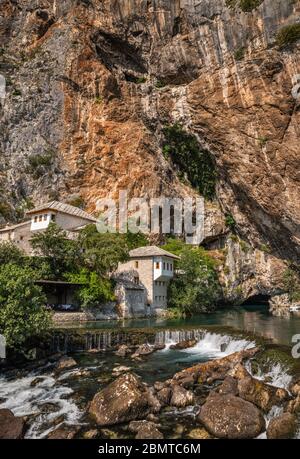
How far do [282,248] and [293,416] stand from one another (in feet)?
114

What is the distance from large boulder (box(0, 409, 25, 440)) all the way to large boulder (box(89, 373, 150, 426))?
95.6 inches

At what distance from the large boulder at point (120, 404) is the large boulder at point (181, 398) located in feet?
3.68

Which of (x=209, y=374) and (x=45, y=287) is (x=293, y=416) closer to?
(x=209, y=374)

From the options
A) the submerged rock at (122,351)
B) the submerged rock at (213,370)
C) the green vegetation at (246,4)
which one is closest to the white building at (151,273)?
the submerged rock at (122,351)

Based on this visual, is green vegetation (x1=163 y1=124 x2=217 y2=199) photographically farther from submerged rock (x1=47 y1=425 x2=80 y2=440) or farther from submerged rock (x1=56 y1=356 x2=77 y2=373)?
submerged rock (x1=47 y1=425 x2=80 y2=440)

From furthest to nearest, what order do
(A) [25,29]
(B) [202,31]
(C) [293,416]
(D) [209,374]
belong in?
1. (A) [25,29]
2. (B) [202,31]
3. (D) [209,374]
4. (C) [293,416]

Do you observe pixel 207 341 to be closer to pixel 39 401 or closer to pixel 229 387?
pixel 229 387

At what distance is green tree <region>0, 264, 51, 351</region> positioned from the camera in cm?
1655

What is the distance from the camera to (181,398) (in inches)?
530

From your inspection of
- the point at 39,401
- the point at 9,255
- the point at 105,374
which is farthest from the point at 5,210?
the point at 39,401

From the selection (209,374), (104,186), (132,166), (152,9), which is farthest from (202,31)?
(209,374)

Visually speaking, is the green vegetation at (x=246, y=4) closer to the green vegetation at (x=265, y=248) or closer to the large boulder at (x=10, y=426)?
the green vegetation at (x=265, y=248)

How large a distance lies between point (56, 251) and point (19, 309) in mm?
17337
